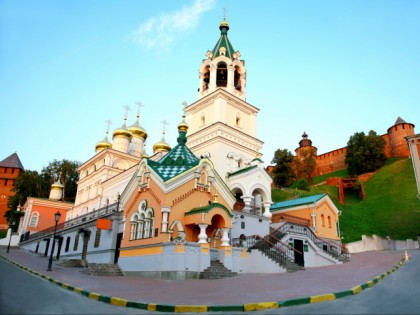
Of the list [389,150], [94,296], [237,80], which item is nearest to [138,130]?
[237,80]

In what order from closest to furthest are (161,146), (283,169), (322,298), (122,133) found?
(322,298), (161,146), (122,133), (283,169)

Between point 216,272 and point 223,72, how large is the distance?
20543mm

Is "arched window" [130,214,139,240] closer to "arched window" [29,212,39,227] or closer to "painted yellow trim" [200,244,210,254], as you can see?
"painted yellow trim" [200,244,210,254]

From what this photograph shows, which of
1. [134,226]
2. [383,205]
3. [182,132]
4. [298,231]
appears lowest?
[134,226]

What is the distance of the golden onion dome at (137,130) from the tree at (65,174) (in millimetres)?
15115

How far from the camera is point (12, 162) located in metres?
68.9

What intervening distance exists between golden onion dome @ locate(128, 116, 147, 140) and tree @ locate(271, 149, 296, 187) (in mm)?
23412

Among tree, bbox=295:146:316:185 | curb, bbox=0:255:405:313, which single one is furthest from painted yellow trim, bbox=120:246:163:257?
tree, bbox=295:146:316:185

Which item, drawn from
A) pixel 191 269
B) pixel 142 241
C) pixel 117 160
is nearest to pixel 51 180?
pixel 117 160

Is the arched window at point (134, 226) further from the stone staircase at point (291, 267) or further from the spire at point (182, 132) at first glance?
the stone staircase at point (291, 267)

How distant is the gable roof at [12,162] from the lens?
223ft

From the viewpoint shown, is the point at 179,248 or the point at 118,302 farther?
the point at 179,248

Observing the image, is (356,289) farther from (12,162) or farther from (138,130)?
(12,162)

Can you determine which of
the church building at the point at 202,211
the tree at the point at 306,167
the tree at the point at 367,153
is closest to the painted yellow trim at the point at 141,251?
the church building at the point at 202,211
